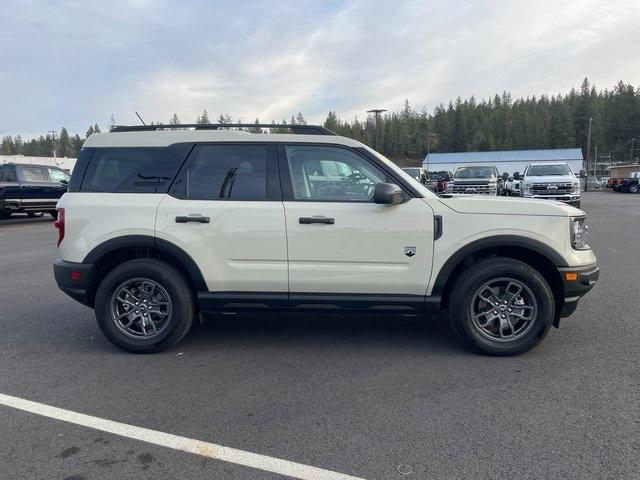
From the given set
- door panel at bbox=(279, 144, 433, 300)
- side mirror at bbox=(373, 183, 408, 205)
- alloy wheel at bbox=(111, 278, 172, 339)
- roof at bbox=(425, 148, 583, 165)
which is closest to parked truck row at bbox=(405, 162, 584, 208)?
door panel at bbox=(279, 144, 433, 300)

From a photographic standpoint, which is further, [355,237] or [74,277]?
[74,277]

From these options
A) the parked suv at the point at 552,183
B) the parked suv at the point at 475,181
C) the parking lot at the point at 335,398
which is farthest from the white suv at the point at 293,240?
the parked suv at the point at 475,181

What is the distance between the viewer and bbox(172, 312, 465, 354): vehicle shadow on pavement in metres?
4.84

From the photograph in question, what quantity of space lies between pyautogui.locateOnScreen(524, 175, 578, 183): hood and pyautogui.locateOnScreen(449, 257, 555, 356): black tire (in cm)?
1493

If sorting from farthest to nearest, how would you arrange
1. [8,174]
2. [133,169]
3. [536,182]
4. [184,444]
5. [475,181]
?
[475,181] → [536,182] → [8,174] → [133,169] → [184,444]

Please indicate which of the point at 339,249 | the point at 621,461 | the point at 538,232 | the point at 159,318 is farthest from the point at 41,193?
the point at 621,461

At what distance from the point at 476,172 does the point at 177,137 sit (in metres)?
18.7

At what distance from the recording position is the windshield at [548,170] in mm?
18562

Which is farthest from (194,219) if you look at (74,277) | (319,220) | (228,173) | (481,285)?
(481,285)

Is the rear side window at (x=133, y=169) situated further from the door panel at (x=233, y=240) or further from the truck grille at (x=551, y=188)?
the truck grille at (x=551, y=188)

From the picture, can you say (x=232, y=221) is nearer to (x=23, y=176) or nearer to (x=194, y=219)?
(x=194, y=219)

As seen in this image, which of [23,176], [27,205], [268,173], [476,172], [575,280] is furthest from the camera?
[476,172]

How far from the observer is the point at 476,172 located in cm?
2141

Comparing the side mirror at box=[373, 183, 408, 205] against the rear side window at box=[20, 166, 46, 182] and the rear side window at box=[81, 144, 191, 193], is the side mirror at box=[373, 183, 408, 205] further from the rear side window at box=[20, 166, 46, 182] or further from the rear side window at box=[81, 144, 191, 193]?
the rear side window at box=[20, 166, 46, 182]
